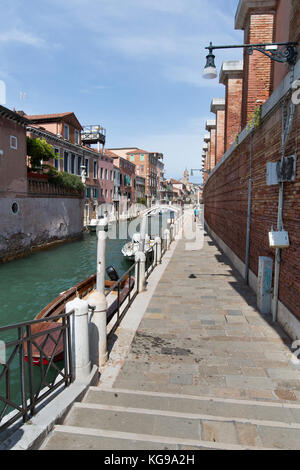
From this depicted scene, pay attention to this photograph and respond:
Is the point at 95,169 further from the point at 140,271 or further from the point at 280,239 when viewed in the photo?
the point at 280,239

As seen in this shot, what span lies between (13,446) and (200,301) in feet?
19.1

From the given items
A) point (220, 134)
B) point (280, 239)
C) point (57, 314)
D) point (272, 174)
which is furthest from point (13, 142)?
point (280, 239)

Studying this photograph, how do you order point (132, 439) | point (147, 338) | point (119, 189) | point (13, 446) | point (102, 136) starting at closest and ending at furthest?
1. point (13, 446)
2. point (132, 439)
3. point (147, 338)
4. point (102, 136)
5. point (119, 189)

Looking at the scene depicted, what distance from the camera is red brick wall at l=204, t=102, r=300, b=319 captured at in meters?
5.48

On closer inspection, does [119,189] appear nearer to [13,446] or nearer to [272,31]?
[272,31]

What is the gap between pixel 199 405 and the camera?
12.1 ft

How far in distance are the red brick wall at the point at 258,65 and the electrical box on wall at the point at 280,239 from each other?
5.45m

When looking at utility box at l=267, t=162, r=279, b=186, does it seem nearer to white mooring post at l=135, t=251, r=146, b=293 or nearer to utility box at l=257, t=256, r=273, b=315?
utility box at l=257, t=256, r=273, b=315

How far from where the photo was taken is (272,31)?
953 centimetres

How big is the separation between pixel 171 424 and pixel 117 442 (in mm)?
606

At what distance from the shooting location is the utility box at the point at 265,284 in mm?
6806

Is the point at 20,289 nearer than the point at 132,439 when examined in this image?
No

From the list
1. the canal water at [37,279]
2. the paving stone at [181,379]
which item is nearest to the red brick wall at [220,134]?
the canal water at [37,279]

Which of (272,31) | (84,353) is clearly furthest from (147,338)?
(272,31)
